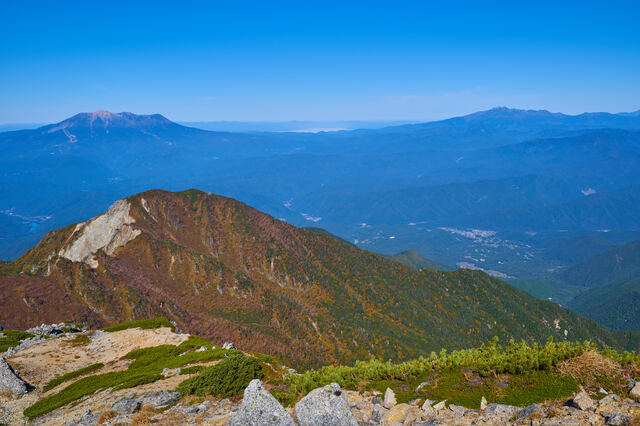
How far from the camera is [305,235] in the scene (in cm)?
16638

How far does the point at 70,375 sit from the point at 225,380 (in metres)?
24.2

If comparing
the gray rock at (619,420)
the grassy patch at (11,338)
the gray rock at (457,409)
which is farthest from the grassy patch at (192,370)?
the grassy patch at (11,338)

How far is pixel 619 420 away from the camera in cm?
1154

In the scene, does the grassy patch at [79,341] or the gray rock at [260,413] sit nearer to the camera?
the gray rock at [260,413]

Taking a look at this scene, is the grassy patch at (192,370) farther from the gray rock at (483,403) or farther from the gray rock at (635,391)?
the gray rock at (635,391)

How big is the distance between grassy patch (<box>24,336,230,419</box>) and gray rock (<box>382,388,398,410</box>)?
21.0 metres

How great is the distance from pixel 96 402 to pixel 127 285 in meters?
77.7

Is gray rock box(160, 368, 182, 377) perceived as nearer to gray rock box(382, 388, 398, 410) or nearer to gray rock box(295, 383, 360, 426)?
gray rock box(295, 383, 360, 426)

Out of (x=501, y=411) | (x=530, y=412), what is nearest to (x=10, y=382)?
(x=501, y=411)

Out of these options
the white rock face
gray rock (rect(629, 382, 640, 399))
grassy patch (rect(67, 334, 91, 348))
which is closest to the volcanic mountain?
the white rock face

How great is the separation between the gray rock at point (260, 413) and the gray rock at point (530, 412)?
9380 mm

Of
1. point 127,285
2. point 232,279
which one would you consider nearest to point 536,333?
point 232,279

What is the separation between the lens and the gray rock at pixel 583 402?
13.2m

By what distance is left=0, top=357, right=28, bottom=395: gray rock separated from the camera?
31031 mm
